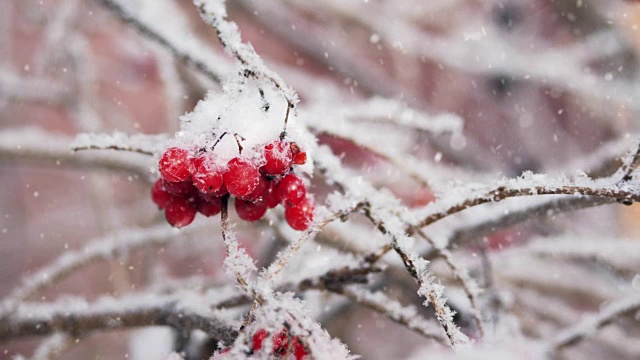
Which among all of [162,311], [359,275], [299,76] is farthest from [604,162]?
[299,76]

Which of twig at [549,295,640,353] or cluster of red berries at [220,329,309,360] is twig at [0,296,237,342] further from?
twig at [549,295,640,353]

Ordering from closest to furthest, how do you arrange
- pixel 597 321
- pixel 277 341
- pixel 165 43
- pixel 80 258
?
1. pixel 277 341
2. pixel 597 321
3. pixel 165 43
4. pixel 80 258

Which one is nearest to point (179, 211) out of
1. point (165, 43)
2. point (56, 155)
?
point (165, 43)

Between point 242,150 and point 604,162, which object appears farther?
point 604,162

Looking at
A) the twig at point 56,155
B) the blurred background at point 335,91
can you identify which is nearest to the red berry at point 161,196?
the blurred background at point 335,91

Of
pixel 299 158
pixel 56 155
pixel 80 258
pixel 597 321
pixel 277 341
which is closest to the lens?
pixel 277 341

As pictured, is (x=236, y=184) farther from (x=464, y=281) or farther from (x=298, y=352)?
(x=464, y=281)

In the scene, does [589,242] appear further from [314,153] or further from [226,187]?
[226,187]

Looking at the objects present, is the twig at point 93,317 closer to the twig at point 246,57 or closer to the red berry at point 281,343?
the red berry at point 281,343
